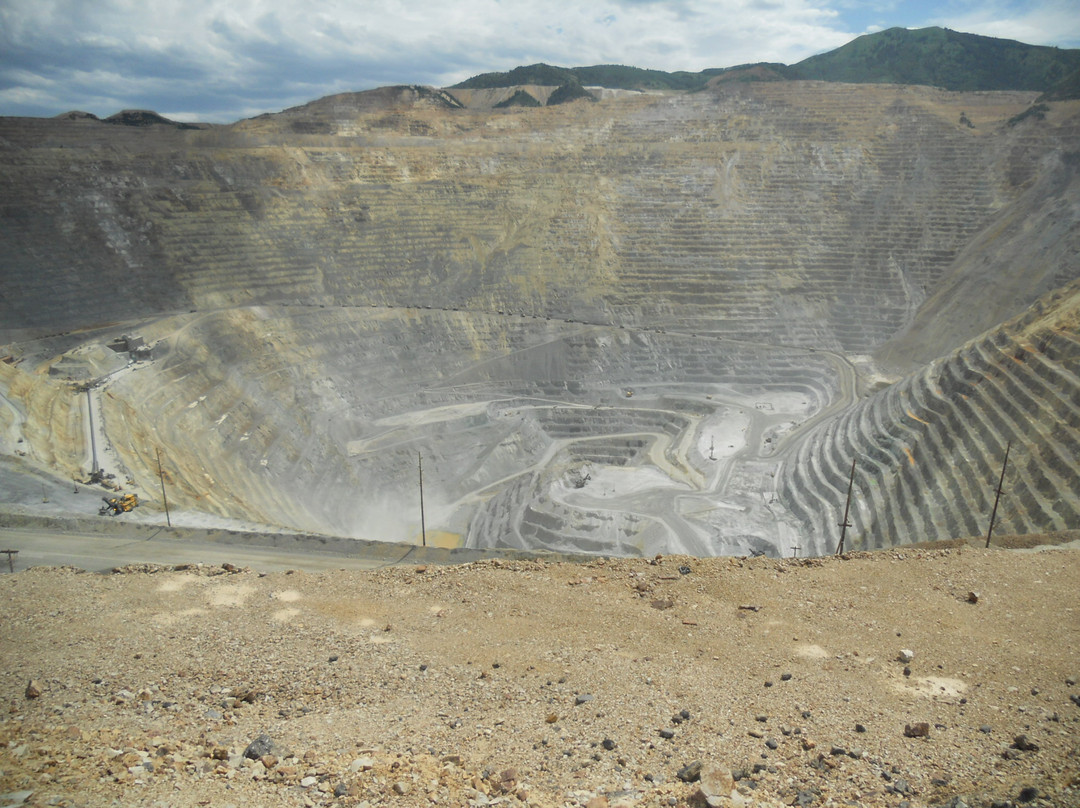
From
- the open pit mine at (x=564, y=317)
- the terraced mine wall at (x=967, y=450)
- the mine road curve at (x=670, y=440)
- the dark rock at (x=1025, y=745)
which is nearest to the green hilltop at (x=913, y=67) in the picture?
the open pit mine at (x=564, y=317)

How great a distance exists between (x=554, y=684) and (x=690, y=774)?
2.67 m

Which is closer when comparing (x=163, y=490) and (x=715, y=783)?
(x=715, y=783)

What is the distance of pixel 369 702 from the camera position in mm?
8859

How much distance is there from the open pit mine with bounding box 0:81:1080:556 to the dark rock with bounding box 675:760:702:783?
48.0 feet

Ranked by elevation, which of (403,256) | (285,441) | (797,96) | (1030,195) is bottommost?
(285,441)

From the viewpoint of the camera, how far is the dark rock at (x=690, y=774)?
22.1ft

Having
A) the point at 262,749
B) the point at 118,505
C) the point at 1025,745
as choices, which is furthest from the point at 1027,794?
the point at 118,505

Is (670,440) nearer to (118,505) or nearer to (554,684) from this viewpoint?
(118,505)

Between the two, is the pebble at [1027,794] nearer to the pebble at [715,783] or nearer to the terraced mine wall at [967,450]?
the pebble at [715,783]

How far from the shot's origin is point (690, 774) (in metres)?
6.75

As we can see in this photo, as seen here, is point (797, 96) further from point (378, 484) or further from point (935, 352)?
point (378, 484)

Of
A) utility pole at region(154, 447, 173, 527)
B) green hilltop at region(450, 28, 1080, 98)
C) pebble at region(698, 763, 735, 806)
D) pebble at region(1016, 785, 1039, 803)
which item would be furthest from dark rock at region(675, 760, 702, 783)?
green hilltop at region(450, 28, 1080, 98)

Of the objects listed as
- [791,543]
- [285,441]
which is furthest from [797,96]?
[285,441]

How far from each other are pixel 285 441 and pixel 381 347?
9931 millimetres
